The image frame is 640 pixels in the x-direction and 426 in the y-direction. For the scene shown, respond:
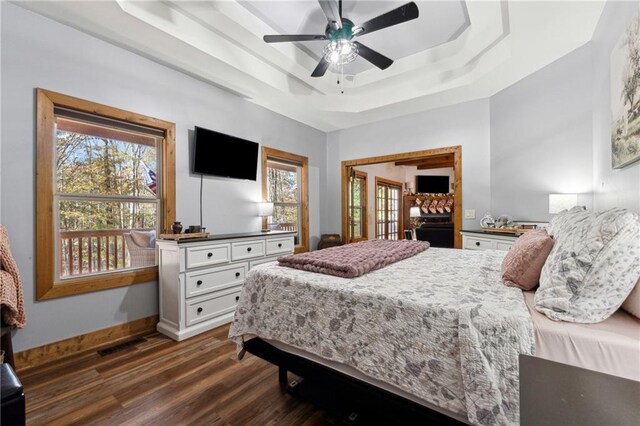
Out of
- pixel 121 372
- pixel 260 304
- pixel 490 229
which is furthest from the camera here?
pixel 490 229

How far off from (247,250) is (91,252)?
145 centimetres

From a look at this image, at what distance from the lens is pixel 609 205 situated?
6.24ft

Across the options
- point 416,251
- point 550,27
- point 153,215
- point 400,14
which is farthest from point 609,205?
point 153,215

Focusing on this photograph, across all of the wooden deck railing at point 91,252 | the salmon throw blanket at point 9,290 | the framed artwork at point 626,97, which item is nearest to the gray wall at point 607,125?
the framed artwork at point 626,97

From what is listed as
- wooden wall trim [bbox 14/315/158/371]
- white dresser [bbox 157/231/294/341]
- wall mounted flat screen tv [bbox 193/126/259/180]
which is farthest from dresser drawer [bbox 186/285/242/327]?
wall mounted flat screen tv [bbox 193/126/259/180]

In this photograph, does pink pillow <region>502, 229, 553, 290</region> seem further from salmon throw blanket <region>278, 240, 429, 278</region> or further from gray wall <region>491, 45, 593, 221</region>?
gray wall <region>491, 45, 593, 221</region>

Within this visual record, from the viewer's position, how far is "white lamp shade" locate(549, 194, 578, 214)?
106 inches

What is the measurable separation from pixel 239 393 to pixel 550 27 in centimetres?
392

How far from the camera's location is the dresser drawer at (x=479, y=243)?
10.4 ft

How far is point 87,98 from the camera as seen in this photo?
2.44m

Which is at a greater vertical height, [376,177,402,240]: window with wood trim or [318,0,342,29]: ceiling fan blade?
[318,0,342,29]: ceiling fan blade

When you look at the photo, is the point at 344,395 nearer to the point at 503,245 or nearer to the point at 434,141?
the point at 503,245

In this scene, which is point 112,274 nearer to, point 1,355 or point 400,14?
point 1,355

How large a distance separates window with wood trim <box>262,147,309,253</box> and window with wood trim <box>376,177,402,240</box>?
3254 mm
